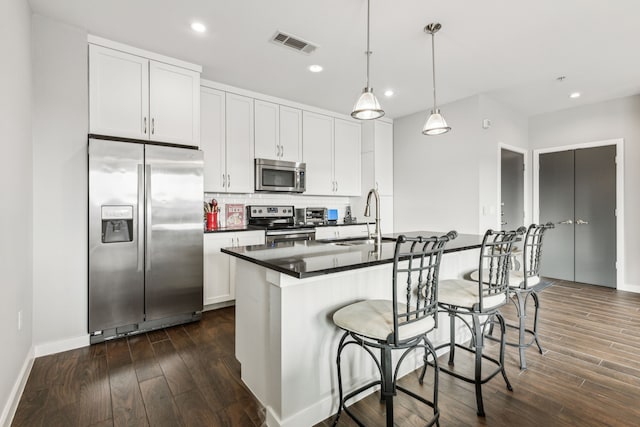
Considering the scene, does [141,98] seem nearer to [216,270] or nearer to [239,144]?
[239,144]

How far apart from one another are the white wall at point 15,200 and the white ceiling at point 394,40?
2.01 ft

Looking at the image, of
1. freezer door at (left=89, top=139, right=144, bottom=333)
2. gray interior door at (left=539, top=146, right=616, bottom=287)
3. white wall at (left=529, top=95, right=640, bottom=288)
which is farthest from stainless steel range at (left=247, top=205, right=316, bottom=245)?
white wall at (left=529, top=95, right=640, bottom=288)

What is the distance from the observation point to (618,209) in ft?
14.6

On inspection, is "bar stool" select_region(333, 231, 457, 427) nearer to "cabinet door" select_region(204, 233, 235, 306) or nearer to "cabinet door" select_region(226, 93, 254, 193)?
"cabinet door" select_region(204, 233, 235, 306)

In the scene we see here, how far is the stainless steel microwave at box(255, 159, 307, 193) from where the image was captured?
4.16m

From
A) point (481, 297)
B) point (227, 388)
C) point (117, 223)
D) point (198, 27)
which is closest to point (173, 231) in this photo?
point (117, 223)

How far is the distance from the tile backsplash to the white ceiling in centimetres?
143

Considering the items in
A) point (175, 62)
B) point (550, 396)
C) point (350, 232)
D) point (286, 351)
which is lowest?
point (550, 396)

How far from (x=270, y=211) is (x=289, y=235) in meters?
0.62

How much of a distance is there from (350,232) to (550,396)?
3098 mm

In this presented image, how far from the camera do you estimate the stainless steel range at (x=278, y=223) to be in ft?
12.9

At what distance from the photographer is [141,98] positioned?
2977 mm

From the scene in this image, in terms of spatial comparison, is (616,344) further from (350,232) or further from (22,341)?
(22,341)

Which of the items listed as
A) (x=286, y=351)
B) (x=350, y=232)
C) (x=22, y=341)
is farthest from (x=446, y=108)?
(x=22, y=341)
